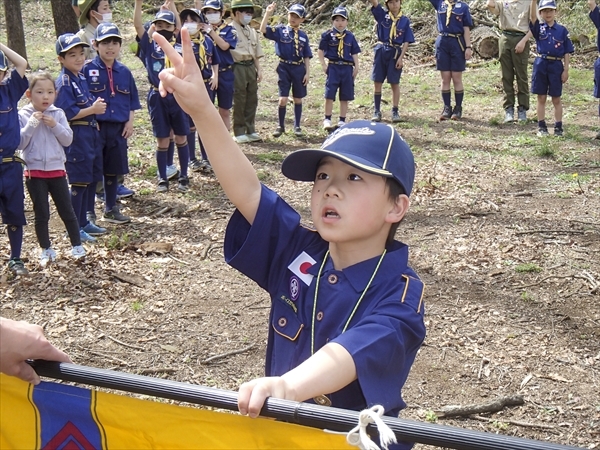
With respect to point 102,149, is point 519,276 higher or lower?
lower

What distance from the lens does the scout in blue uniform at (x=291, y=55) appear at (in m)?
11.0

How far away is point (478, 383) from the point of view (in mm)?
4555

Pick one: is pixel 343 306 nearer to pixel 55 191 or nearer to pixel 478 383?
pixel 478 383

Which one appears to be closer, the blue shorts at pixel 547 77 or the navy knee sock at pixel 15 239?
the navy knee sock at pixel 15 239

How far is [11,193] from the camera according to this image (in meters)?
5.81

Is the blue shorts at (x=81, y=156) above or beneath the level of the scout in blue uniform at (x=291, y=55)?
beneath

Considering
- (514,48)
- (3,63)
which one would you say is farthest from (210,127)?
(514,48)

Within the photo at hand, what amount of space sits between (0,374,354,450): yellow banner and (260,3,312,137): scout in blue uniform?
9492 mm

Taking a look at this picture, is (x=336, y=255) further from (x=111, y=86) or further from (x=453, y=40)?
(x=453, y=40)

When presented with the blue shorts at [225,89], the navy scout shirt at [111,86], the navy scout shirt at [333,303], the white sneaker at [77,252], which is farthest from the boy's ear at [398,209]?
the blue shorts at [225,89]

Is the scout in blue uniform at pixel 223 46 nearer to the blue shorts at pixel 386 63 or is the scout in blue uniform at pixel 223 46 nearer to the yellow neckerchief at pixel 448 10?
the blue shorts at pixel 386 63

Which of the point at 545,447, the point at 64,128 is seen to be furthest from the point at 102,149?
the point at 545,447

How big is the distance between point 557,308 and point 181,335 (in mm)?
2765

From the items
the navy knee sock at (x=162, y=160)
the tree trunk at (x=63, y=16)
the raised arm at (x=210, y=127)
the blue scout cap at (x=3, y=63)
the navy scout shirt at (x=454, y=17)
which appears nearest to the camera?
the raised arm at (x=210, y=127)
